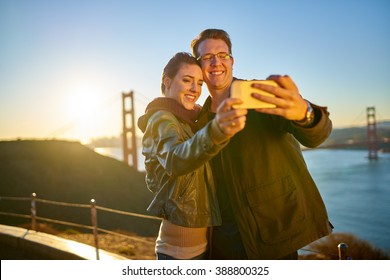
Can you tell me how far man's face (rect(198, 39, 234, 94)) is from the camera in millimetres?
1370

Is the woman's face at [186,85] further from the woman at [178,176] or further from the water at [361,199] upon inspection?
the water at [361,199]

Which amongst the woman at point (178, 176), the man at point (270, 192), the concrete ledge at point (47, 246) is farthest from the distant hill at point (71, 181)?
the man at point (270, 192)

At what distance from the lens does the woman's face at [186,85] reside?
1.29m

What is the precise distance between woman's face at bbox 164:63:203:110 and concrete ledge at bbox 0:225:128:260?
2.32 meters

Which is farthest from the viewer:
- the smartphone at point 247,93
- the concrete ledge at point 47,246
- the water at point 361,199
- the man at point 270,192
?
the water at point 361,199

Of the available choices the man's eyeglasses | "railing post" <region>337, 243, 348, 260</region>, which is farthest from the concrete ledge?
the man's eyeglasses

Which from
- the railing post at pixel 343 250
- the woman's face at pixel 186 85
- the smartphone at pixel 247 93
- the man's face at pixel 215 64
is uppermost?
the man's face at pixel 215 64

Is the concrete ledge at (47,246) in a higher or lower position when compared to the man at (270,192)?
lower

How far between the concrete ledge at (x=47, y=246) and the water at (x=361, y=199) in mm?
19930

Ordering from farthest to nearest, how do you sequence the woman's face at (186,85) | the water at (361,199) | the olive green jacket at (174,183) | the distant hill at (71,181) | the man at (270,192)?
1. the water at (361,199)
2. the distant hill at (71,181)
3. the woman's face at (186,85)
4. the man at (270,192)
5. the olive green jacket at (174,183)

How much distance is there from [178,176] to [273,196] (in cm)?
35

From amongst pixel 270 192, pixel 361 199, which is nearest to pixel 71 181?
pixel 270 192

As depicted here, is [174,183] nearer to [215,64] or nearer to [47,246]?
[215,64]
